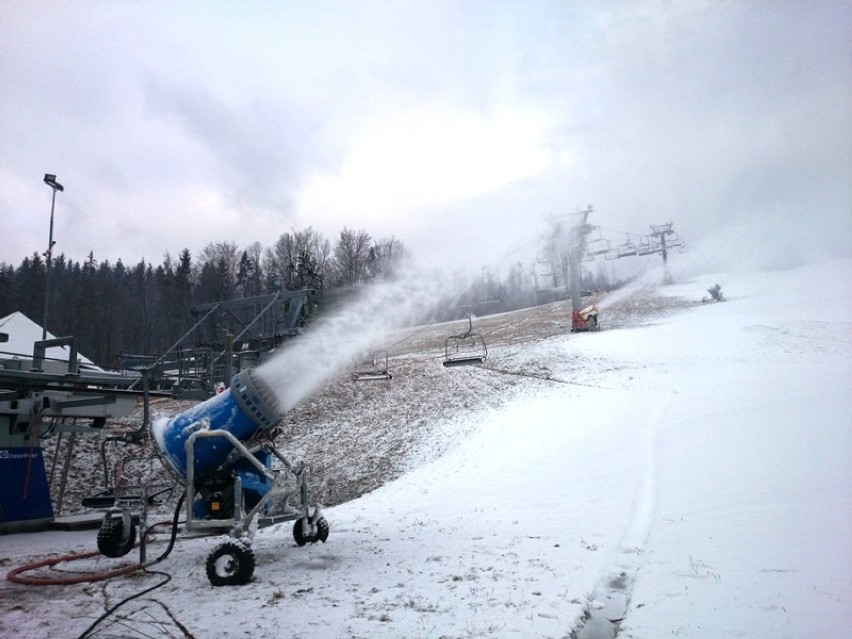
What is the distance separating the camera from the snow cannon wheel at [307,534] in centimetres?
1013

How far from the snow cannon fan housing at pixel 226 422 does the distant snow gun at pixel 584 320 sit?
34.4 meters

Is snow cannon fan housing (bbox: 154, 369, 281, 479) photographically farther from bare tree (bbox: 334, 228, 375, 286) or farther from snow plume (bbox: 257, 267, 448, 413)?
bare tree (bbox: 334, 228, 375, 286)

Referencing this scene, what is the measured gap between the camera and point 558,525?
1105 cm

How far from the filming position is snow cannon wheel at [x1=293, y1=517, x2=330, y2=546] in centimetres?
1013

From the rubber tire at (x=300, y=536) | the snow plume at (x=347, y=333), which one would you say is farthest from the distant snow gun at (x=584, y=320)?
the rubber tire at (x=300, y=536)

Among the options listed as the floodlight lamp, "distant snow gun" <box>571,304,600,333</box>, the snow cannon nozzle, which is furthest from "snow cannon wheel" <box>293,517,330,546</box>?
"distant snow gun" <box>571,304,600,333</box>

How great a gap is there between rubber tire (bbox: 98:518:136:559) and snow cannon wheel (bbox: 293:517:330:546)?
2997 millimetres

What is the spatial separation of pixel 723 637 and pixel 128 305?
89.7 metres

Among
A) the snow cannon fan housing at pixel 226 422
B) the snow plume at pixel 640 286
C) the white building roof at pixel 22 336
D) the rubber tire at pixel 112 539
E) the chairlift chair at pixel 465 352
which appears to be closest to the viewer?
the snow cannon fan housing at pixel 226 422

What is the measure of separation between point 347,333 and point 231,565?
5.82m

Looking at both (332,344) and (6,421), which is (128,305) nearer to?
(6,421)

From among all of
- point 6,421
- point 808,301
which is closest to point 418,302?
point 6,421

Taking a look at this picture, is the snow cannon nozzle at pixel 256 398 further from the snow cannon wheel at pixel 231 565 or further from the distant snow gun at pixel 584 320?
the distant snow gun at pixel 584 320

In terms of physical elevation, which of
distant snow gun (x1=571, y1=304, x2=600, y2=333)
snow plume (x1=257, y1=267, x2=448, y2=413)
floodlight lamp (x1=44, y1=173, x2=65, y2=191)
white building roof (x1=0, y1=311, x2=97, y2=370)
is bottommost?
snow plume (x1=257, y1=267, x2=448, y2=413)
